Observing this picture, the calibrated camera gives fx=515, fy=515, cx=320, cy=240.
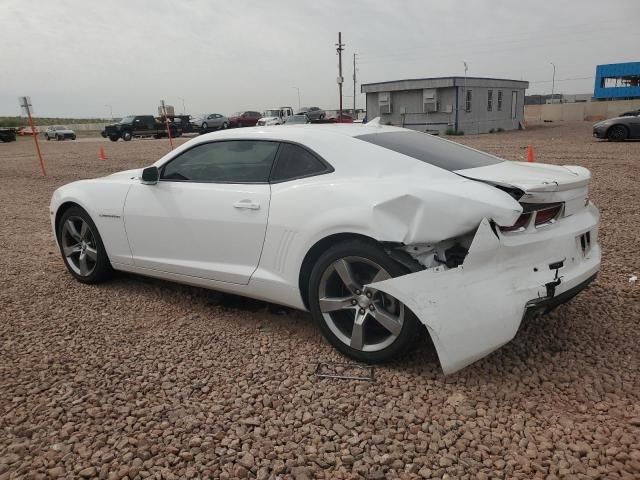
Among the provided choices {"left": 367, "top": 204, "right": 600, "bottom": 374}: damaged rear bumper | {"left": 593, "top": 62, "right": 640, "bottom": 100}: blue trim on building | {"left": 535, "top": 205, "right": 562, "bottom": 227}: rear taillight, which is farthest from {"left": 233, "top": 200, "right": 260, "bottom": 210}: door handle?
{"left": 593, "top": 62, "right": 640, "bottom": 100}: blue trim on building

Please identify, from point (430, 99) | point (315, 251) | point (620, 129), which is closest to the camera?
point (315, 251)

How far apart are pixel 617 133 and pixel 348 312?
19905mm

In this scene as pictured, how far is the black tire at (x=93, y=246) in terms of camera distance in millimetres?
4551

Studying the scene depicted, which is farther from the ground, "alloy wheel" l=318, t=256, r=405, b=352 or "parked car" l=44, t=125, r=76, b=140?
"alloy wheel" l=318, t=256, r=405, b=352

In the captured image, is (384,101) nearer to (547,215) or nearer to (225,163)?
(225,163)

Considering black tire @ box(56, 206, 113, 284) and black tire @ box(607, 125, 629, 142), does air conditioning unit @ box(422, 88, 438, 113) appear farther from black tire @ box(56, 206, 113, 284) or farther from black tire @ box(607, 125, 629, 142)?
black tire @ box(56, 206, 113, 284)

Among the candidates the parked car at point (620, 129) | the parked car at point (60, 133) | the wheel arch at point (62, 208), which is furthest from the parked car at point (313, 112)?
the wheel arch at point (62, 208)

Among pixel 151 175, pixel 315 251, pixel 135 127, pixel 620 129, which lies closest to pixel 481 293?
pixel 315 251

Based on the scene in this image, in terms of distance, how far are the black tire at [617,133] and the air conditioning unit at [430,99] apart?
1310 cm

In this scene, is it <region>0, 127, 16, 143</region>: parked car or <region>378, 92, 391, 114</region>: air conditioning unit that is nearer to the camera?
<region>378, 92, 391, 114</region>: air conditioning unit

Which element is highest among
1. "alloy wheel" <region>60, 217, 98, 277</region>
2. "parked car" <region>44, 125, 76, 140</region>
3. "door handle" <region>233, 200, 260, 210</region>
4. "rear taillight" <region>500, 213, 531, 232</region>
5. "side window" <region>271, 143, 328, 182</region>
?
"side window" <region>271, 143, 328, 182</region>

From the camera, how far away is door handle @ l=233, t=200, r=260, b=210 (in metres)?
3.46

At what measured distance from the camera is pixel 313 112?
145 ft

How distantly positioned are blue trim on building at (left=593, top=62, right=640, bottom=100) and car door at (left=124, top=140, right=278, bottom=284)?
64.7m
